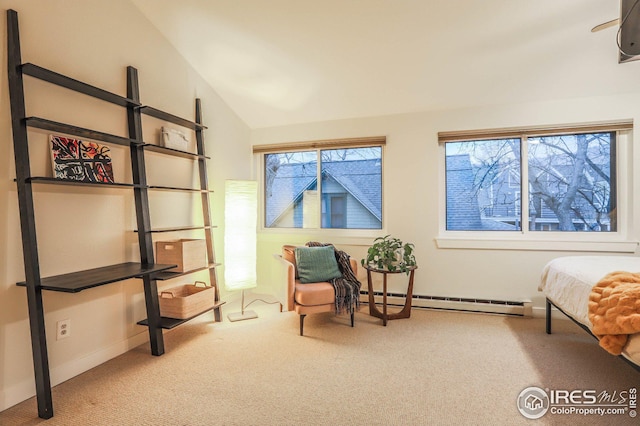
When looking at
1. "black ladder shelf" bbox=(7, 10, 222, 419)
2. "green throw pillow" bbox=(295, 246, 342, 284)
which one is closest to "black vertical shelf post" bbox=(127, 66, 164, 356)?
"black ladder shelf" bbox=(7, 10, 222, 419)

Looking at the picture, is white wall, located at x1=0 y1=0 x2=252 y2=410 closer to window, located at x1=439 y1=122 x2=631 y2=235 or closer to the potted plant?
the potted plant

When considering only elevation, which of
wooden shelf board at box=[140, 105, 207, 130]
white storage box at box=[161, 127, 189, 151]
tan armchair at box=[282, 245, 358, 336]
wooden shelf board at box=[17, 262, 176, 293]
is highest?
wooden shelf board at box=[140, 105, 207, 130]

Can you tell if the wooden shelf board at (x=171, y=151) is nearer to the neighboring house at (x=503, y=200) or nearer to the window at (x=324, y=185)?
the window at (x=324, y=185)

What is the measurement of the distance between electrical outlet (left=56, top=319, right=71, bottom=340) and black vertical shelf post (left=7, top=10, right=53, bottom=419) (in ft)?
0.95

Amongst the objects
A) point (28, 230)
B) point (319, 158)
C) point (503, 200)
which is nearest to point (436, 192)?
point (503, 200)

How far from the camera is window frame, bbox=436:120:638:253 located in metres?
3.10

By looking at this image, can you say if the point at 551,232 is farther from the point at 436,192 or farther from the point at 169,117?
the point at 169,117

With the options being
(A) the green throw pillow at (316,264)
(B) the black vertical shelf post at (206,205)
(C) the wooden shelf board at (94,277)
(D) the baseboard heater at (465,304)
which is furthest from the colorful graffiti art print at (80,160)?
(D) the baseboard heater at (465,304)

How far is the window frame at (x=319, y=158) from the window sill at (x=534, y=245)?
2.52 ft

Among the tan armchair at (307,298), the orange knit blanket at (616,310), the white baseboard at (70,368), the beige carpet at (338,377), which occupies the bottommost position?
the beige carpet at (338,377)

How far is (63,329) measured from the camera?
2090mm

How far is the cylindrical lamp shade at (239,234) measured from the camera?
322 centimetres

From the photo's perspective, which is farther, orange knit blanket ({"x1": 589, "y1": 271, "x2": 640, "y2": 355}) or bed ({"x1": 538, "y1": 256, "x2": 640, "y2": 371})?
bed ({"x1": 538, "y1": 256, "x2": 640, "y2": 371})

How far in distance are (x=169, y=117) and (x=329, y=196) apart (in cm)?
200
